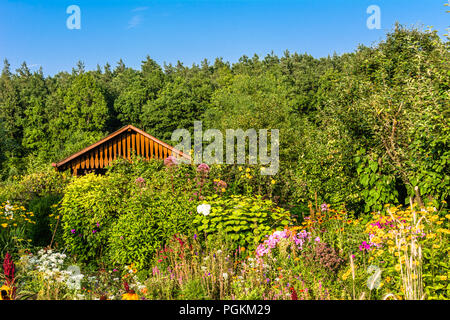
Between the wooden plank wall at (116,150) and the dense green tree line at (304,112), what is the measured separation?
598 cm

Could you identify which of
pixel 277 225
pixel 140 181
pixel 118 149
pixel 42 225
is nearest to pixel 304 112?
pixel 118 149

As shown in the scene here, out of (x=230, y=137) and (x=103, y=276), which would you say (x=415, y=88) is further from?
(x=230, y=137)

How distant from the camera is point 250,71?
56.0m

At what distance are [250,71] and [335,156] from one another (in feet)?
161

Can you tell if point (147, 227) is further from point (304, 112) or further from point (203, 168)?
point (304, 112)

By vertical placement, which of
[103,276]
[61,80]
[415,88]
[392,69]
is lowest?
[103,276]

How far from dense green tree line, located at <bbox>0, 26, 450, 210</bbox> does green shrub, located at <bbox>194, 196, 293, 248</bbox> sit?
2375 millimetres

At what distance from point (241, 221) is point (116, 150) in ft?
46.2

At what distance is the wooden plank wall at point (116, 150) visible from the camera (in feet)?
60.1

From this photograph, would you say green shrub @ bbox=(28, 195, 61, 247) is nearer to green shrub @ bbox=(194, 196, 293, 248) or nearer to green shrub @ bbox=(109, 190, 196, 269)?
green shrub @ bbox=(109, 190, 196, 269)

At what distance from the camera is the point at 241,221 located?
5902 millimetres

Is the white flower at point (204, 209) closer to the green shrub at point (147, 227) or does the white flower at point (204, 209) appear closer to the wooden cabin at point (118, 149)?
the green shrub at point (147, 227)

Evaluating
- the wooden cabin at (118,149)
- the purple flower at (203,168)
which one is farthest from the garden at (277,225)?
the wooden cabin at (118,149)
